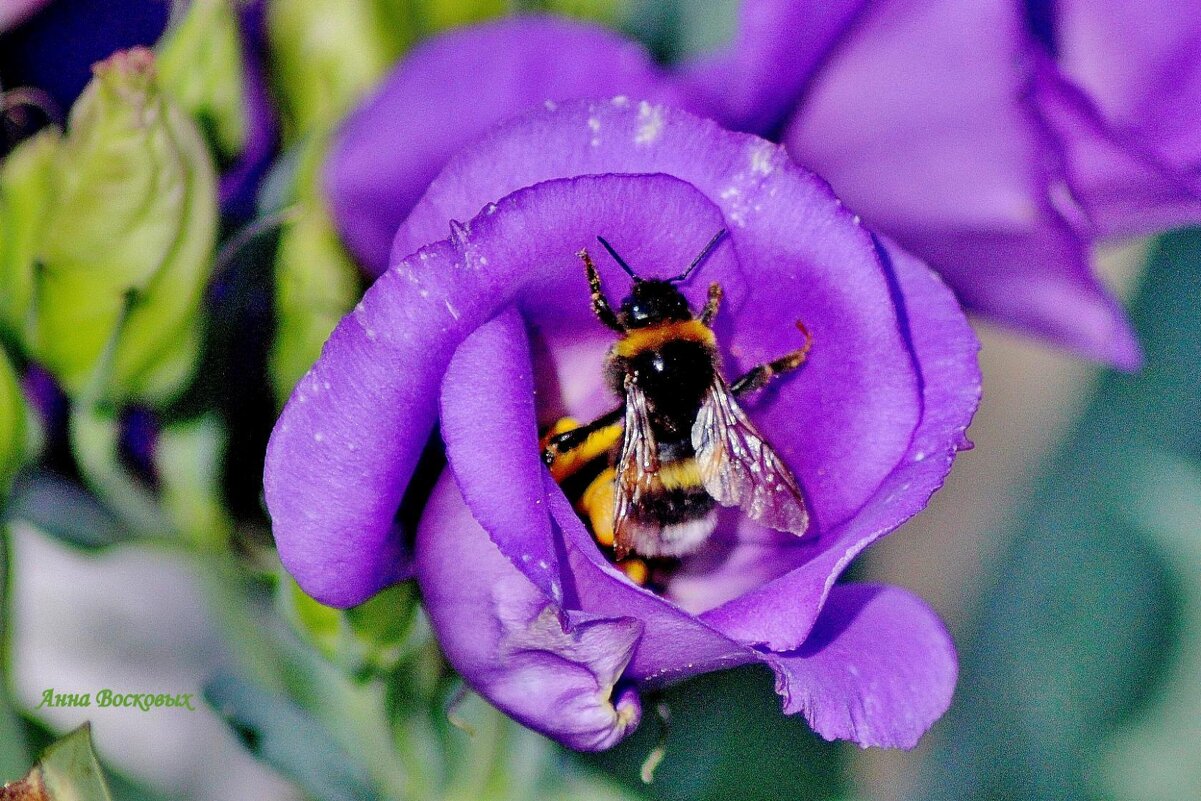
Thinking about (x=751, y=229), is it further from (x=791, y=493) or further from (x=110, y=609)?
(x=110, y=609)

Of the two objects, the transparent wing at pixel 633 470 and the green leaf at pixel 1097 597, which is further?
the green leaf at pixel 1097 597

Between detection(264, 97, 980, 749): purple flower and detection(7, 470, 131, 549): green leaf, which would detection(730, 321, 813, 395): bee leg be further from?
detection(7, 470, 131, 549): green leaf

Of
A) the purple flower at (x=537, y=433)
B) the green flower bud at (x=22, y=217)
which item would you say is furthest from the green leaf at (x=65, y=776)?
the green flower bud at (x=22, y=217)

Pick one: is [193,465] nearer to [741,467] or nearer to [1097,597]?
[741,467]

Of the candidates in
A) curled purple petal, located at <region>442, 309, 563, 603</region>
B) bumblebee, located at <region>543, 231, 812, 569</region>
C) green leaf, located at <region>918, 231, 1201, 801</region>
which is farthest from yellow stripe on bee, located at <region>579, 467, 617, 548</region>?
green leaf, located at <region>918, 231, 1201, 801</region>

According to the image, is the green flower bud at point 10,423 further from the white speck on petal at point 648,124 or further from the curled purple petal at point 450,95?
the white speck on petal at point 648,124

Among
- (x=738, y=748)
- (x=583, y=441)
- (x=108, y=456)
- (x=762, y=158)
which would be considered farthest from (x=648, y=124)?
(x=738, y=748)

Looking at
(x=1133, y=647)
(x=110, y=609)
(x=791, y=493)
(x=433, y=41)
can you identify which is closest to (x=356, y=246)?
(x=433, y=41)

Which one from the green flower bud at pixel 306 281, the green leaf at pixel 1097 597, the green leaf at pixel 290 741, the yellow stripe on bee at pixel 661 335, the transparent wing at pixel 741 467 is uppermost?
the green flower bud at pixel 306 281
